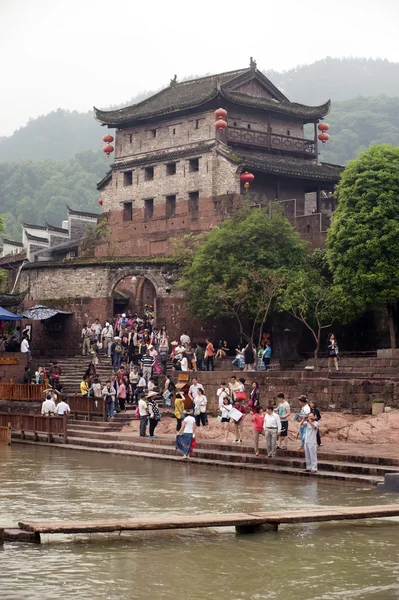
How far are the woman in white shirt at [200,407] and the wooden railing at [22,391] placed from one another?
768 cm

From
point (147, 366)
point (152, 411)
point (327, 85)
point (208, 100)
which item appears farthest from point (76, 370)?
point (327, 85)

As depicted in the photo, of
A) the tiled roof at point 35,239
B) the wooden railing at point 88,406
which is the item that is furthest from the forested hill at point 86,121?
the wooden railing at point 88,406

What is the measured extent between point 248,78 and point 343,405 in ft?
84.4

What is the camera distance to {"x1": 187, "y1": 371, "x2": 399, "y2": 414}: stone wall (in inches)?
1176

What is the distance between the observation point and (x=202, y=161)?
50.0 meters

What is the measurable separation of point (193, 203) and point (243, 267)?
1070 cm

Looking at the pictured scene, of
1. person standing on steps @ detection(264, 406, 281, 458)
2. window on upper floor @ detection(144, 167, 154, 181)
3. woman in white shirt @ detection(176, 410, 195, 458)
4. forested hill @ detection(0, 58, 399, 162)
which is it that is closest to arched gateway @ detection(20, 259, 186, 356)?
window on upper floor @ detection(144, 167, 154, 181)

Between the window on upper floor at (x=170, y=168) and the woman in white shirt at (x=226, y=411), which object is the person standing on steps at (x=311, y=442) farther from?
the window on upper floor at (x=170, y=168)

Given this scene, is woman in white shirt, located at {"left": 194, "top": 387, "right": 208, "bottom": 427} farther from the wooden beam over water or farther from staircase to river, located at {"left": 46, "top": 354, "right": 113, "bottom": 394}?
the wooden beam over water

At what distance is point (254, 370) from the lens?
35.0 metres

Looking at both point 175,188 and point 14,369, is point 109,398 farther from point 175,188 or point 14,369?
point 175,188

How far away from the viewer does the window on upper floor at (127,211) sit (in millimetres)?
53938

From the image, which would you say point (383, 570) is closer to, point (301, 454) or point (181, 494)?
point (181, 494)

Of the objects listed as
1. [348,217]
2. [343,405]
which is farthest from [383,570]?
[348,217]
